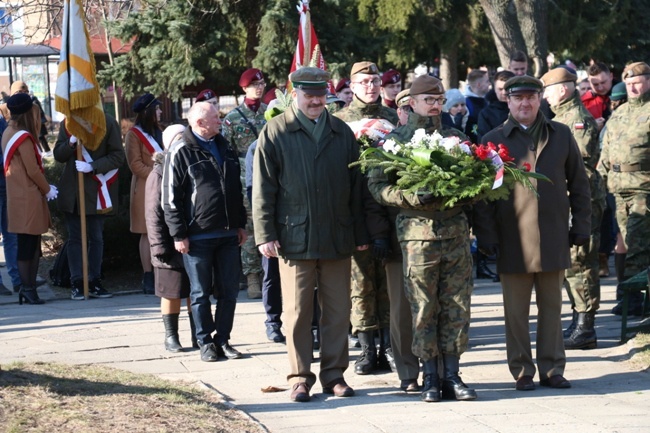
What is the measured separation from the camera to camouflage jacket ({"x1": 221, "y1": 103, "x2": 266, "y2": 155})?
Result: 10.8 metres

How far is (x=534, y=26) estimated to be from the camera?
1862 centimetres

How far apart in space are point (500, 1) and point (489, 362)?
441 inches

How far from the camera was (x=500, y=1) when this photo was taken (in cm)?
1838

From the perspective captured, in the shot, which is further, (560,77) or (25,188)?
(25,188)

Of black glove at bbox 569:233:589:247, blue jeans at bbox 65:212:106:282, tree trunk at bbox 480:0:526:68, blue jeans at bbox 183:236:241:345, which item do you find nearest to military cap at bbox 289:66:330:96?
blue jeans at bbox 183:236:241:345

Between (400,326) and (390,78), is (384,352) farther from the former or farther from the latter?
(390,78)

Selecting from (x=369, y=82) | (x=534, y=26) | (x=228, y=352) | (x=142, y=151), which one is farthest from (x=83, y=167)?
(x=534, y=26)

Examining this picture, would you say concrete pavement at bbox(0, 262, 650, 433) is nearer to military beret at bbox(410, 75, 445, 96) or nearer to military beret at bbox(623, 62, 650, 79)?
military beret at bbox(410, 75, 445, 96)

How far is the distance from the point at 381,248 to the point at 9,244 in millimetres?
5879

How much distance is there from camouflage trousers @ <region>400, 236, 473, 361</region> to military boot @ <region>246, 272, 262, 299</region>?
14.7ft

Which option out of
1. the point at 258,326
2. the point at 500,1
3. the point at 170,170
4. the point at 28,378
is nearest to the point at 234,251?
the point at 170,170

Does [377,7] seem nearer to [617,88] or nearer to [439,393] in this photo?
[617,88]

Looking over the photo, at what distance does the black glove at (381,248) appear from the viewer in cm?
733

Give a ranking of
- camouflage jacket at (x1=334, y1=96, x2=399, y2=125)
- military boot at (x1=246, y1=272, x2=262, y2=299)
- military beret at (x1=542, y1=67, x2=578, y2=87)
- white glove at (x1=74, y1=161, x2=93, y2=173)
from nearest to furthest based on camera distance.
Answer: camouflage jacket at (x1=334, y1=96, x2=399, y2=125) < military beret at (x1=542, y1=67, x2=578, y2=87) < military boot at (x1=246, y1=272, x2=262, y2=299) < white glove at (x1=74, y1=161, x2=93, y2=173)
